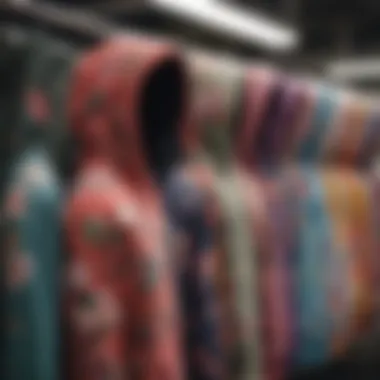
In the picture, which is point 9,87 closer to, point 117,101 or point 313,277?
point 117,101

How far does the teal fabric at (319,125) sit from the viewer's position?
1085 millimetres

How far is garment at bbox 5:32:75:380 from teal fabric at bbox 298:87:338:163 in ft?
1.48

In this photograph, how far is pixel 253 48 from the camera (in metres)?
1.82

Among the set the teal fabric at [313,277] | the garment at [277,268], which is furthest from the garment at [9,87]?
the teal fabric at [313,277]

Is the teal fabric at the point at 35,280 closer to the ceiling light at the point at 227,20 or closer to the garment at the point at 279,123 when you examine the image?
the garment at the point at 279,123

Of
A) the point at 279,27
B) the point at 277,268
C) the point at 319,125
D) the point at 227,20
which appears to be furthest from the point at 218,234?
the point at 279,27

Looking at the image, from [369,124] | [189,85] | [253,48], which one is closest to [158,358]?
[189,85]

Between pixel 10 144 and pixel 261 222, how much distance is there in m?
0.32

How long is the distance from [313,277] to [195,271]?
0.26 metres

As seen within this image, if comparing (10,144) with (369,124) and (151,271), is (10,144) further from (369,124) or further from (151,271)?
(369,124)

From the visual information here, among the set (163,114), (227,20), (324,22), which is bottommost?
(163,114)

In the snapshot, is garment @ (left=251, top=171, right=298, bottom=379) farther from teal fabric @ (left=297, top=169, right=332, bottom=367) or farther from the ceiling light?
the ceiling light

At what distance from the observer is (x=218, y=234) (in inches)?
32.7

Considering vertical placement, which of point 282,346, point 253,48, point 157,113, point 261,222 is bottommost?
point 282,346
